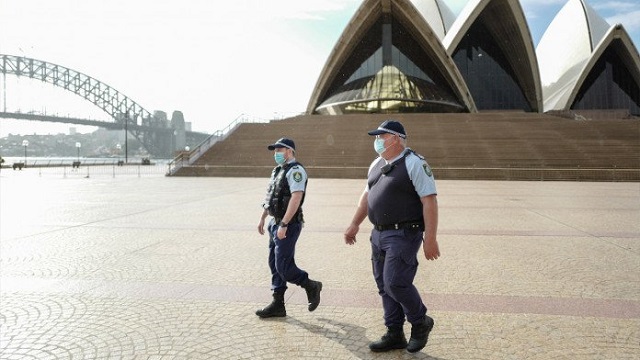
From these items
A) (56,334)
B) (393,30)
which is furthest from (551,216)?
(393,30)

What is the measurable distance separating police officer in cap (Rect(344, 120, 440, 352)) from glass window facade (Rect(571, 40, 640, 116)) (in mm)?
60274

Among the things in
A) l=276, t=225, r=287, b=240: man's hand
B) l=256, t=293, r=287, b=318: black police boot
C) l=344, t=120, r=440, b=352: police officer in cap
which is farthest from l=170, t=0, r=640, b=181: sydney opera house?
l=344, t=120, r=440, b=352: police officer in cap

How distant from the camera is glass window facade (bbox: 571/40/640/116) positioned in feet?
175

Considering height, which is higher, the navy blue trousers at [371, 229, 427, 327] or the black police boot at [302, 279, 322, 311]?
the navy blue trousers at [371, 229, 427, 327]

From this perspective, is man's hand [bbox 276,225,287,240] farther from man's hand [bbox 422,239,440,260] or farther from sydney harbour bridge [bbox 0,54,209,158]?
sydney harbour bridge [bbox 0,54,209,158]

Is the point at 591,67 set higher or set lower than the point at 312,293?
higher

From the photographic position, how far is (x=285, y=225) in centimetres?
363

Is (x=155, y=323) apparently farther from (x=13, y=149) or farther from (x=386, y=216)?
(x=13, y=149)

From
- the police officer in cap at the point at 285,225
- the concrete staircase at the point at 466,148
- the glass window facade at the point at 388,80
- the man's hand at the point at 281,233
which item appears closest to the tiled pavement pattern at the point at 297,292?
the police officer in cap at the point at 285,225

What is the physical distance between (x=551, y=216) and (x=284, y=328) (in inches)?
328

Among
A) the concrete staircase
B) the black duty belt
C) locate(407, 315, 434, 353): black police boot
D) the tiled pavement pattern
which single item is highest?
the concrete staircase

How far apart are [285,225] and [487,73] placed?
5775cm

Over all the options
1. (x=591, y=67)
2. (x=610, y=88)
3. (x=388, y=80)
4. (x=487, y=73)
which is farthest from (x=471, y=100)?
(x=610, y=88)

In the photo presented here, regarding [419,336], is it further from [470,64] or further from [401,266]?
[470,64]
